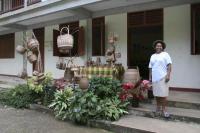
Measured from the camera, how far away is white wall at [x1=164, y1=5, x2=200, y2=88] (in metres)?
8.84

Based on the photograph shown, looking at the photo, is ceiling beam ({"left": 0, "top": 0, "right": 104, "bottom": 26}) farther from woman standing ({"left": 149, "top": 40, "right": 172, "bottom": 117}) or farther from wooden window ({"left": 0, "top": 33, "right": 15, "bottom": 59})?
woman standing ({"left": 149, "top": 40, "right": 172, "bottom": 117})

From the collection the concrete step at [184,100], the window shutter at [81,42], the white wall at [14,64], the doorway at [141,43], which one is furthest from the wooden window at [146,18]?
the white wall at [14,64]

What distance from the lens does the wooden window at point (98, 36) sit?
1123 centimetres

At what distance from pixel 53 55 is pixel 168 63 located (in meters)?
7.71

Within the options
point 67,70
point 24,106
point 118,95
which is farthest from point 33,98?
point 118,95

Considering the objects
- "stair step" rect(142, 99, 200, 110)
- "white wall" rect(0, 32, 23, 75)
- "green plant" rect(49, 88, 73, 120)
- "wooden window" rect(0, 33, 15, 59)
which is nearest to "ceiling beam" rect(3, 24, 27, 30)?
"white wall" rect(0, 32, 23, 75)

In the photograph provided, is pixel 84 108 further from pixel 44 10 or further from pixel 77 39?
pixel 44 10

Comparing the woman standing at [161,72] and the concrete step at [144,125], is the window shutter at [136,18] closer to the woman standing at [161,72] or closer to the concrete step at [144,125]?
the woman standing at [161,72]

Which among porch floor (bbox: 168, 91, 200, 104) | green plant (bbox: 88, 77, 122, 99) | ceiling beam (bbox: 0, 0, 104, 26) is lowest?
porch floor (bbox: 168, 91, 200, 104)

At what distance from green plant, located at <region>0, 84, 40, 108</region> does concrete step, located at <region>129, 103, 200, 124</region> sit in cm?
339

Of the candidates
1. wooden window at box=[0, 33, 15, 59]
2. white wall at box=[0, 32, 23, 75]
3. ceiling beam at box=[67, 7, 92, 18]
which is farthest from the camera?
wooden window at box=[0, 33, 15, 59]

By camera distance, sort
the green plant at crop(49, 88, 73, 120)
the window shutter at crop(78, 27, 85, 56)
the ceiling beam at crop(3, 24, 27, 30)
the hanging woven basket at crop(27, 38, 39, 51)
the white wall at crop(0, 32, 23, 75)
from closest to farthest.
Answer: the green plant at crop(49, 88, 73, 120), the hanging woven basket at crop(27, 38, 39, 51), the window shutter at crop(78, 27, 85, 56), the ceiling beam at crop(3, 24, 27, 30), the white wall at crop(0, 32, 23, 75)

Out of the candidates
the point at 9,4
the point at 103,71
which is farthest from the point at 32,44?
the point at 9,4

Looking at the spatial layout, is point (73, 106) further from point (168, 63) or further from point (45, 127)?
point (168, 63)
